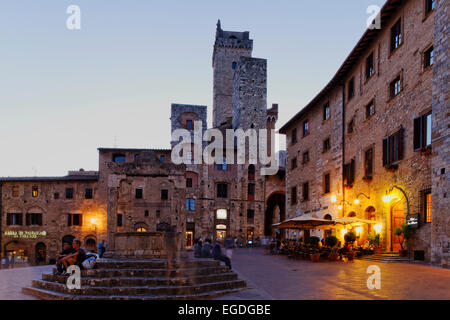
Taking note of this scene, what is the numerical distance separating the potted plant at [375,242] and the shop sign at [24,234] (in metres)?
31.5

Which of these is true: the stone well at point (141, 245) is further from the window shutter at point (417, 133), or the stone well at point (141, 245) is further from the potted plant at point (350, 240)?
the window shutter at point (417, 133)

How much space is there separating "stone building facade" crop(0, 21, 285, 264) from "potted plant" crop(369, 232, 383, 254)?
745 inches

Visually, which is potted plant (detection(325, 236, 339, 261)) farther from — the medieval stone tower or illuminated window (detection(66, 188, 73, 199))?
A: the medieval stone tower

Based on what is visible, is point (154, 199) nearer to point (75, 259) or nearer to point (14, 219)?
point (14, 219)

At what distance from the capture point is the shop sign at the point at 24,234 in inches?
1533

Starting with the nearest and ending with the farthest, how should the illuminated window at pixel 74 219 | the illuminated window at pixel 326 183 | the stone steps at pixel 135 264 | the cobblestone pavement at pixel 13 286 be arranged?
the cobblestone pavement at pixel 13 286 → the stone steps at pixel 135 264 → the illuminated window at pixel 326 183 → the illuminated window at pixel 74 219

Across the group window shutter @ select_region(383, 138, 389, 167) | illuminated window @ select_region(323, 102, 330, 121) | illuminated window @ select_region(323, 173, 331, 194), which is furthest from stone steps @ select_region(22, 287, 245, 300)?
illuminated window @ select_region(323, 102, 330, 121)

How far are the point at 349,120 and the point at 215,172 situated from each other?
20751 mm

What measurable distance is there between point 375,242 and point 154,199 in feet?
81.6

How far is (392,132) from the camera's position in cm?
1908

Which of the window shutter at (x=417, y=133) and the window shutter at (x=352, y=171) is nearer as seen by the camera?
the window shutter at (x=417, y=133)

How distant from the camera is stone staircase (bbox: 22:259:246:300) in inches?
348

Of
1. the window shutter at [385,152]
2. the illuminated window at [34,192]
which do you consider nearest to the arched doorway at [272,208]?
the illuminated window at [34,192]
